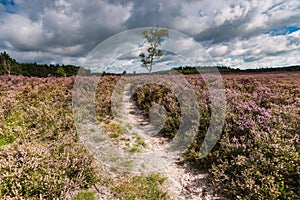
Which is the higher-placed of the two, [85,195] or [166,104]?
[166,104]

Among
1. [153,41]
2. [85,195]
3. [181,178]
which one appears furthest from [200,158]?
[153,41]

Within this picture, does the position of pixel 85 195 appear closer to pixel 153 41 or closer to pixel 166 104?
pixel 166 104

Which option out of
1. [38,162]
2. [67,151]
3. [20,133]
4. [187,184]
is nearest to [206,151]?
[187,184]

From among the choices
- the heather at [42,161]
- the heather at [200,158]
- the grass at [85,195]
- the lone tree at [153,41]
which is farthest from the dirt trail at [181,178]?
the lone tree at [153,41]

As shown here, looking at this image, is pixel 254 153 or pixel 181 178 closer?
pixel 254 153

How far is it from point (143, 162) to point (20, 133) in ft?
12.4

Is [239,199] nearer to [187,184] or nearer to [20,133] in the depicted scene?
[187,184]

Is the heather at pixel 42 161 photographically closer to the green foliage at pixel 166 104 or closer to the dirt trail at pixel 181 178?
the dirt trail at pixel 181 178

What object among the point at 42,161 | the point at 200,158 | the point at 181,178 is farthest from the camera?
the point at 200,158

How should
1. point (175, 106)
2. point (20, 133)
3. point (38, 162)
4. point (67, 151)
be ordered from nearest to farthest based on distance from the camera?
1. point (38, 162)
2. point (67, 151)
3. point (20, 133)
4. point (175, 106)

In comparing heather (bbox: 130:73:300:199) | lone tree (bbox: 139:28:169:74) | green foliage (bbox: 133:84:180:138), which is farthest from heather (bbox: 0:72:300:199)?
lone tree (bbox: 139:28:169:74)

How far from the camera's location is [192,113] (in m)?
6.69

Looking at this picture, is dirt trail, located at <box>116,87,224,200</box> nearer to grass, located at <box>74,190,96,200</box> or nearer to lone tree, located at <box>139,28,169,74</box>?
grass, located at <box>74,190,96,200</box>

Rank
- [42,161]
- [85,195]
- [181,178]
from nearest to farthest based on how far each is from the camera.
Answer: [85,195] → [42,161] → [181,178]
